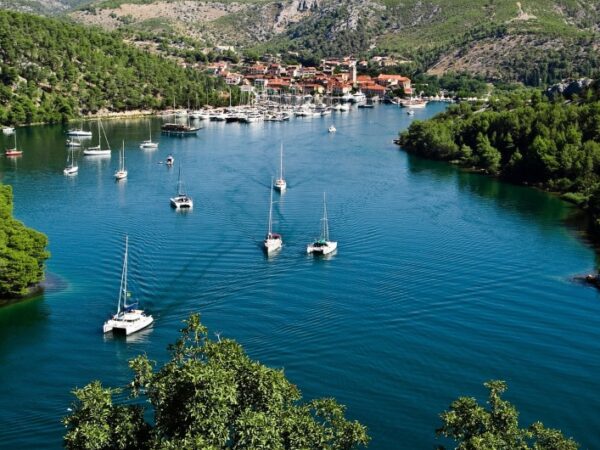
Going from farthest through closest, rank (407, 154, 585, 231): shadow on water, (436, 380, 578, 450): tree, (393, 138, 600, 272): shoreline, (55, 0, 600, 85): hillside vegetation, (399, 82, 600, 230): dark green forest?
(55, 0, 600, 85): hillside vegetation
(399, 82, 600, 230): dark green forest
(407, 154, 585, 231): shadow on water
(393, 138, 600, 272): shoreline
(436, 380, 578, 450): tree

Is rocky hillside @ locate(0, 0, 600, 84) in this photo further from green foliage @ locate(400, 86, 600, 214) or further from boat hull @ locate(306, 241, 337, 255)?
boat hull @ locate(306, 241, 337, 255)

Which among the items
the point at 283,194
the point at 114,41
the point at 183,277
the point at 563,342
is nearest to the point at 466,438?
the point at 563,342

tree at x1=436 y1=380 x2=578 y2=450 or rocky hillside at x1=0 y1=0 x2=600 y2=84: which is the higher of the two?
rocky hillside at x1=0 y1=0 x2=600 y2=84

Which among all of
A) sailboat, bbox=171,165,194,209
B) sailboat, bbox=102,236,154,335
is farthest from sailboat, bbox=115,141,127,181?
sailboat, bbox=102,236,154,335

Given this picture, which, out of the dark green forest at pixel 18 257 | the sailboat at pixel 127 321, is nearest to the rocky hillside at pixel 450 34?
the dark green forest at pixel 18 257

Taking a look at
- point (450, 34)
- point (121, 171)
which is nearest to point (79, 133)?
point (121, 171)

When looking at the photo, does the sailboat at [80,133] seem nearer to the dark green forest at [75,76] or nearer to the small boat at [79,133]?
the small boat at [79,133]
